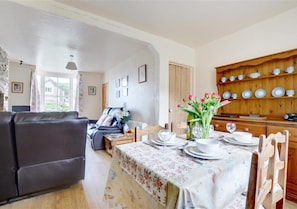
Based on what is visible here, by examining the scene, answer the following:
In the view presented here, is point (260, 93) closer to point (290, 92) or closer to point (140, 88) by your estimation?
point (290, 92)

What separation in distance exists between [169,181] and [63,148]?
5.46ft

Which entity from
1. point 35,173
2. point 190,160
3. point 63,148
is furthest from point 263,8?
point 35,173

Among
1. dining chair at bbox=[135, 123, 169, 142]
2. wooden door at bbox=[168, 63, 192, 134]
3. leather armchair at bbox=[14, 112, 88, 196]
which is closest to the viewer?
dining chair at bbox=[135, 123, 169, 142]

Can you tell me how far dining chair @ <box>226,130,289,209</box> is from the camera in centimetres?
69

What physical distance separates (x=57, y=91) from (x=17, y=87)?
1328 mm

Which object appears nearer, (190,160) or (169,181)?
(169,181)

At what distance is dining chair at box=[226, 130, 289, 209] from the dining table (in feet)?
0.40

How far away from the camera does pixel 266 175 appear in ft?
2.97

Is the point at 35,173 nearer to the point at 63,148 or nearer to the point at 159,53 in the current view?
the point at 63,148

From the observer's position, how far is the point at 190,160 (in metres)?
0.96

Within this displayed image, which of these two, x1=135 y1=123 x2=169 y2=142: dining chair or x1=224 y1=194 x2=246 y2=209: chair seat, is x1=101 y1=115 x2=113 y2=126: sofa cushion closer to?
x1=135 y1=123 x2=169 y2=142: dining chair

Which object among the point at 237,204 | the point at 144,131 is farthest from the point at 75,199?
the point at 237,204

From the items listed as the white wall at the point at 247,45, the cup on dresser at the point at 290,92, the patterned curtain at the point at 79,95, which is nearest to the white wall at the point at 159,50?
the white wall at the point at 247,45

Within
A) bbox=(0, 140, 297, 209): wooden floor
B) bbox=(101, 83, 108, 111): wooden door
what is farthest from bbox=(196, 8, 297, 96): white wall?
bbox=(101, 83, 108, 111): wooden door
